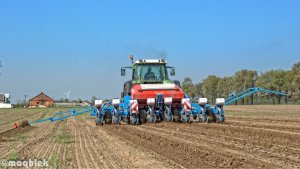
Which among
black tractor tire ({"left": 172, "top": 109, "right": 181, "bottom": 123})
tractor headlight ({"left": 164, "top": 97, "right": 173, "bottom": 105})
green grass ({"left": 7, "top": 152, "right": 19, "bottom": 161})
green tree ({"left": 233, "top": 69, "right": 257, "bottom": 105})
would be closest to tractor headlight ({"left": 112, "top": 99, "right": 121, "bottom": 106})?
tractor headlight ({"left": 164, "top": 97, "right": 173, "bottom": 105})

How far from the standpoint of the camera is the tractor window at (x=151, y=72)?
19266 mm

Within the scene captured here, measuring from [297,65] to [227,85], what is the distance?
61.4ft

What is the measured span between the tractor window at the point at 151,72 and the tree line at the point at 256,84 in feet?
133

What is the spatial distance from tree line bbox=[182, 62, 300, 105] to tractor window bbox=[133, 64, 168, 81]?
4050 centimetres

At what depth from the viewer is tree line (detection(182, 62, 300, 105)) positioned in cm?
7056

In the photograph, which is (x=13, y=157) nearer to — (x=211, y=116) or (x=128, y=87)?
(x=211, y=116)

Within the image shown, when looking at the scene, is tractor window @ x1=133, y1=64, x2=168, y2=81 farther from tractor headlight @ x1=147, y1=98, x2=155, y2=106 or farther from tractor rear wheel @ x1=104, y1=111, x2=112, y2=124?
tractor headlight @ x1=147, y1=98, x2=155, y2=106

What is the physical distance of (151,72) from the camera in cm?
1942

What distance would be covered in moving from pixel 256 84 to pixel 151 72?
2495 inches

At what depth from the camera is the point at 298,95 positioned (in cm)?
6569

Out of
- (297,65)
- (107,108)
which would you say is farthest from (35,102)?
(107,108)

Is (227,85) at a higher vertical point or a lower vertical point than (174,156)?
higher

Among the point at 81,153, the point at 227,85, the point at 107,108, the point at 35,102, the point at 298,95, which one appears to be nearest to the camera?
the point at 81,153

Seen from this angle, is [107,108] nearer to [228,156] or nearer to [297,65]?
[228,156]
